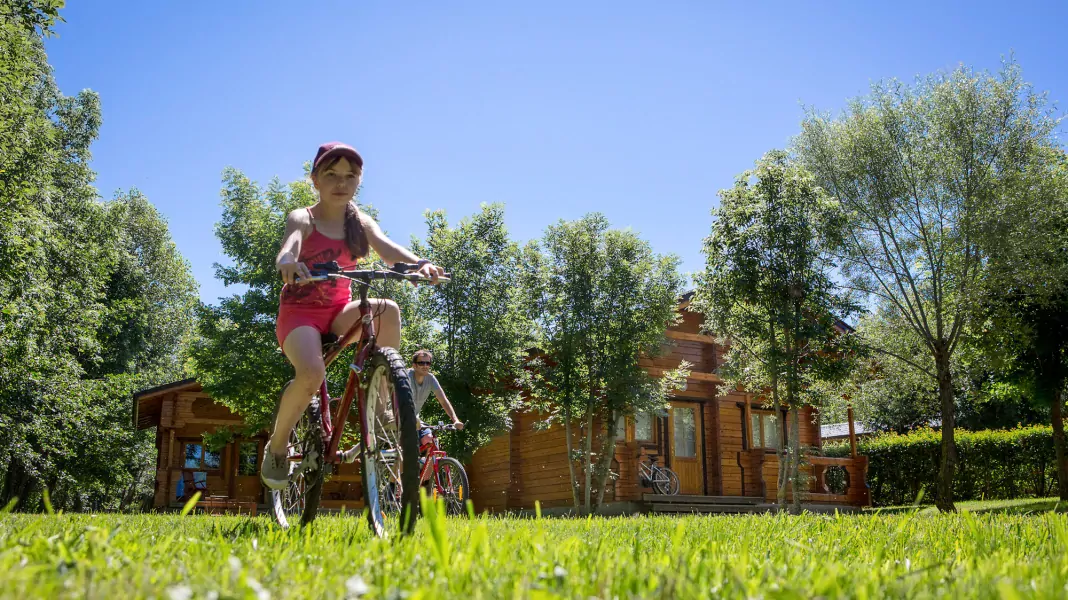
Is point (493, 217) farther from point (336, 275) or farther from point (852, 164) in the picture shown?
point (336, 275)

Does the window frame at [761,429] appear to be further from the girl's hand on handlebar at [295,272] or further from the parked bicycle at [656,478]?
the girl's hand on handlebar at [295,272]

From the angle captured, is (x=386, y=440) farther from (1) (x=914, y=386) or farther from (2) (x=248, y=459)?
(1) (x=914, y=386)

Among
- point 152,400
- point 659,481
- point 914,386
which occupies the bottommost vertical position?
point 659,481

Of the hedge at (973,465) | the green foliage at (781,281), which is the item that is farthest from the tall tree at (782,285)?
the hedge at (973,465)

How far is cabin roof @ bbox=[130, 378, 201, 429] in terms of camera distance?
2319 centimetres

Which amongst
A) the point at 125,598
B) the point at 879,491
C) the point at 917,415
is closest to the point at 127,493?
the point at 879,491

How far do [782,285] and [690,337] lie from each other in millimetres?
5770

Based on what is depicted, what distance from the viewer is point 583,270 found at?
19375 mm

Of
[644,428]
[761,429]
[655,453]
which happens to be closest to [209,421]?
[644,428]

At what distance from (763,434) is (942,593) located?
80.5 feet

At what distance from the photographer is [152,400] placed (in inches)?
987

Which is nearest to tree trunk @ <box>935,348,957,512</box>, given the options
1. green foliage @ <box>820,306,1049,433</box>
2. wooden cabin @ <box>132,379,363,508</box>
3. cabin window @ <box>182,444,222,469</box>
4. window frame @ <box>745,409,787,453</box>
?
green foliage @ <box>820,306,1049,433</box>

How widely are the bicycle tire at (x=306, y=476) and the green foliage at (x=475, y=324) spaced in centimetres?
1306

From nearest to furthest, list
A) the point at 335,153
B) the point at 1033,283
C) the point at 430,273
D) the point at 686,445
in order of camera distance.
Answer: the point at 430,273 < the point at 335,153 < the point at 1033,283 < the point at 686,445
